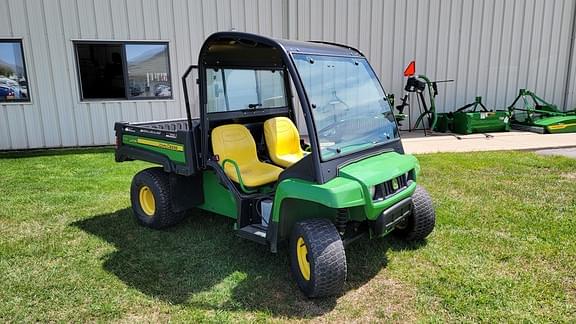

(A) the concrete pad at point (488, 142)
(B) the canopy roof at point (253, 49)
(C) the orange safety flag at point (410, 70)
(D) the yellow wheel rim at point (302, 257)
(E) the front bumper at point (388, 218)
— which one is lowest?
(D) the yellow wheel rim at point (302, 257)

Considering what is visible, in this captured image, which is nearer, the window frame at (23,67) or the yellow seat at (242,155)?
the yellow seat at (242,155)

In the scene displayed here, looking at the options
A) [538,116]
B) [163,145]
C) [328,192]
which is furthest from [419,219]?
[538,116]

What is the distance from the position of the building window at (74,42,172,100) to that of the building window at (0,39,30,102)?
103 cm

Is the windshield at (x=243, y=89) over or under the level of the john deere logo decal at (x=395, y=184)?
over

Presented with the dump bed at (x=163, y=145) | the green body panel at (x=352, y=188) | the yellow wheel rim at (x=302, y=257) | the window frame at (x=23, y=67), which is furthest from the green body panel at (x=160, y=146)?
the window frame at (x=23, y=67)

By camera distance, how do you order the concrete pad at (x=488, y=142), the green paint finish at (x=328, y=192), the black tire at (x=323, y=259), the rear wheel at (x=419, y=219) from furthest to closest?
the concrete pad at (x=488, y=142) → the rear wheel at (x=419, y=219) → the black tire at (x=323, y=259) → the green paint finish at (x=328, y=192)

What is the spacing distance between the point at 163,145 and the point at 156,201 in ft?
1.85

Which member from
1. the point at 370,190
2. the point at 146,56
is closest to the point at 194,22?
the point at 146,56

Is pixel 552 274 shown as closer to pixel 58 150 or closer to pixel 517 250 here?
pixel 517 250

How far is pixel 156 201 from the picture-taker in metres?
4.11

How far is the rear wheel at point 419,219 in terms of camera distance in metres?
3.54

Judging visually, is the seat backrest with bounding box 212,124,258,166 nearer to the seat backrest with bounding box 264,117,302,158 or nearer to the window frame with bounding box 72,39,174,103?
the seat backrest with bounding box 264,117,302,158

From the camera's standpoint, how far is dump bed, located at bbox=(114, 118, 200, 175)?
375 cm

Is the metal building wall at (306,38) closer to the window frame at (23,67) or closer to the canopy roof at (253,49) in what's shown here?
the window frame at (23,67)
